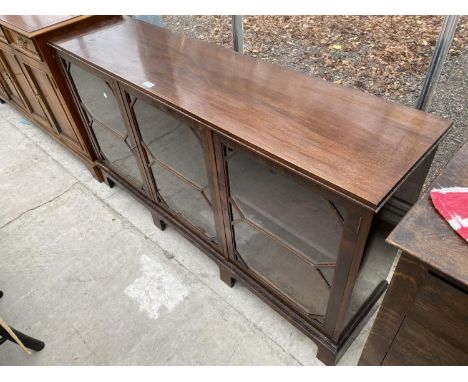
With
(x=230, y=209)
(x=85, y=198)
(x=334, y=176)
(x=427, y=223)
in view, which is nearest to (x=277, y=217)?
(x=230, y=209)

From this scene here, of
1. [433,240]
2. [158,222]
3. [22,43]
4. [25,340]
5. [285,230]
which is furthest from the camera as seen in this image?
[158,222]

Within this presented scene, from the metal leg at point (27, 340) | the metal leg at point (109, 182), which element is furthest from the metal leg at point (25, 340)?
the metal leg at point (109, 182)

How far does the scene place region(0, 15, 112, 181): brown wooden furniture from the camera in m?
1.69

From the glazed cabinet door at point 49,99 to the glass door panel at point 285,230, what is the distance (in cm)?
123

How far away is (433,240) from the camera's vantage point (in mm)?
728

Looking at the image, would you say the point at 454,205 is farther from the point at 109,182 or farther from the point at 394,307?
the point at 109,182

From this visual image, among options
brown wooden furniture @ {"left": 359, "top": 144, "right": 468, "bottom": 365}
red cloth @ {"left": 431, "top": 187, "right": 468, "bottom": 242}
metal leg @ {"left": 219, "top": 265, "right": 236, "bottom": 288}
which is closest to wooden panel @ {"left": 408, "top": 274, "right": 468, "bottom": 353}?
brown wooden furniture @ {"left": 359, "top": 144, "right": 468, "bottom": 365}

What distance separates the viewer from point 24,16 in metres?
1.79

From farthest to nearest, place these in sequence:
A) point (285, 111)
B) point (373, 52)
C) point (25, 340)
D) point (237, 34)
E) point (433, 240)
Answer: point (237, 34) < point (25, 340) < point (373, 52) < point (285, 111) < point (433, 240)

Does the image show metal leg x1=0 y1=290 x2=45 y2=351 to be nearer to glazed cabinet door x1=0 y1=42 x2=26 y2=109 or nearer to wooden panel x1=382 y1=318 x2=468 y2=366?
wooden panel x1=382 y1=318 x2=468 y2=366

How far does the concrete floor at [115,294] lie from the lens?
1.55 m

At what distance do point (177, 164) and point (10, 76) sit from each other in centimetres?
156

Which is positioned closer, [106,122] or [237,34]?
[237,34]

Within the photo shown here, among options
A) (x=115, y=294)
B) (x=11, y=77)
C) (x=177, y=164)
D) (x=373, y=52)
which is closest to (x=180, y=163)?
(x=177, y=164)
